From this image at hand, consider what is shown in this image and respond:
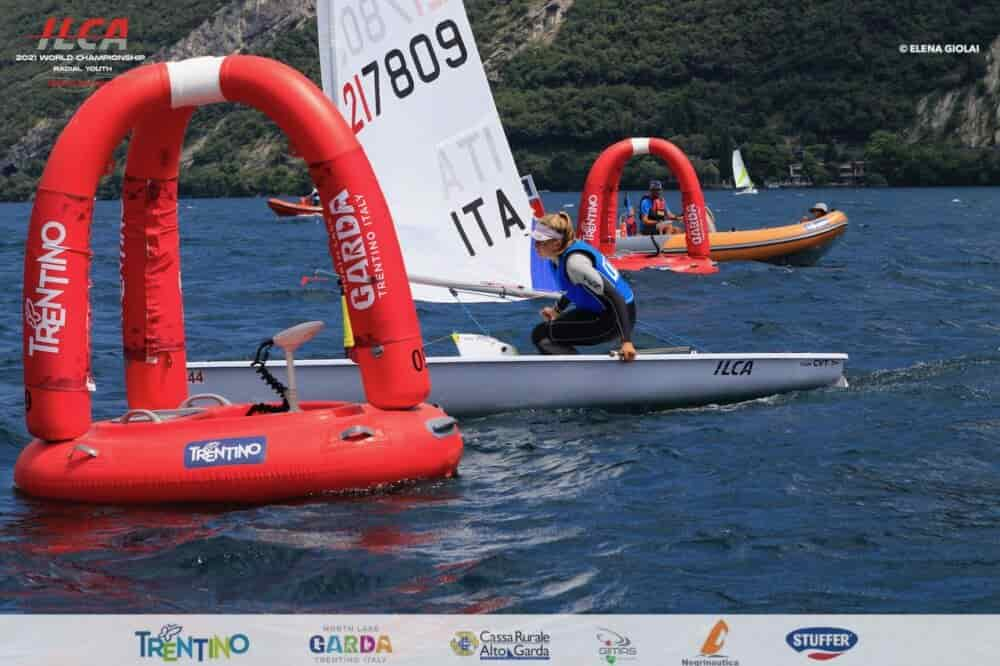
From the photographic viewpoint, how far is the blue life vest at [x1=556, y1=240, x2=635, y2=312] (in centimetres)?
952

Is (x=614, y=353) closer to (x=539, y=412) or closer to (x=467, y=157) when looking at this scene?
(x=539, y=412)

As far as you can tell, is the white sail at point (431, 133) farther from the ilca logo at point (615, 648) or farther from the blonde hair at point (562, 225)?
the ilca logo at point (615, 648)

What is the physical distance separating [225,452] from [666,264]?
13.5m

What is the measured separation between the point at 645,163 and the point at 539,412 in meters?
90.6

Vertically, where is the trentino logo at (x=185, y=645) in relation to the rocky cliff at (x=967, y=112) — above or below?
below

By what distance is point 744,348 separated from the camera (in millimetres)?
13320

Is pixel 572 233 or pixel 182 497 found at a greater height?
pixel 572 233

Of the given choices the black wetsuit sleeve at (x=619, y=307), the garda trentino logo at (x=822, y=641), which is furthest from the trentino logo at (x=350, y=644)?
the black wetsuit sleeve at (x=619, y=307)

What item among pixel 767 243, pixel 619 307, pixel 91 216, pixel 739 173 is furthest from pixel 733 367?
pixel 739 173

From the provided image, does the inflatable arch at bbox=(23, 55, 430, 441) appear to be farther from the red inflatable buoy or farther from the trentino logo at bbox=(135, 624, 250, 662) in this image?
the trentino logo at bbox=(135, 624, 250, 662)

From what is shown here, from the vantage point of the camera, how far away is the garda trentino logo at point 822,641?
4.65m

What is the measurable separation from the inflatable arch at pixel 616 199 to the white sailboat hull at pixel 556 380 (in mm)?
8727

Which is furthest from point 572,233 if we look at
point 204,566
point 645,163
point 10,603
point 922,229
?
point 645,163

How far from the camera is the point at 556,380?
9.49 metres
